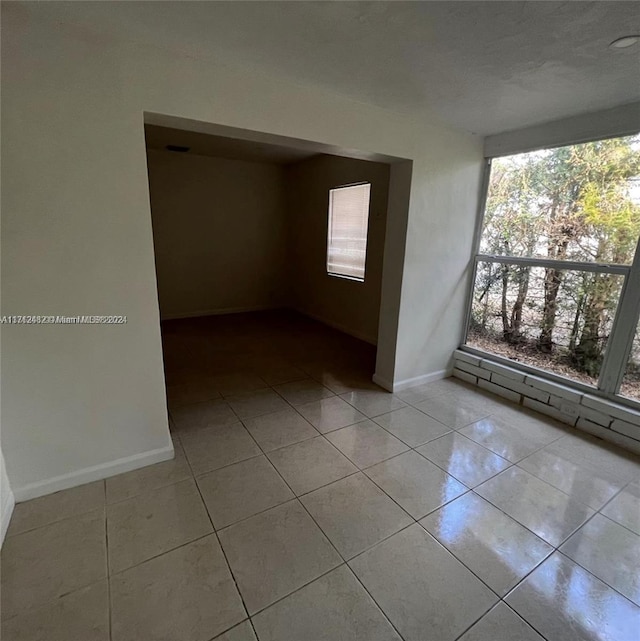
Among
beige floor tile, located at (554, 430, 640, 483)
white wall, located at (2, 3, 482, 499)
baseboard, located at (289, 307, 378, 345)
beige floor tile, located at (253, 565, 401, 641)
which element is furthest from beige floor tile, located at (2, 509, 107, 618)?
Answer: baseboard, located at (289, 307, 378, 345)

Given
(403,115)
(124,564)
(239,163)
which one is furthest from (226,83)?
(239,163)

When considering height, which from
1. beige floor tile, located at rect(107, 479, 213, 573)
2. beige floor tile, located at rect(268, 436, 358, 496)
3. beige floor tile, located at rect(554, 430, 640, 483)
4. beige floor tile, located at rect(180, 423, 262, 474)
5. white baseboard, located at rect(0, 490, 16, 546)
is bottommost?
beige floor tile, located at rect(107, 479, 213, 573)

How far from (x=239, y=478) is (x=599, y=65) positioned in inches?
112

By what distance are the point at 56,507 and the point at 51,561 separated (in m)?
0.35

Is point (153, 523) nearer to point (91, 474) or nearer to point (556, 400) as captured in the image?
point (91, 474)

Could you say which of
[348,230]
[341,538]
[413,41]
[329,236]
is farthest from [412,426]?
[329,236]

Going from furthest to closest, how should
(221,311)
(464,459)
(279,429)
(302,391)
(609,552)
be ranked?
(221,311), (302,391), (279,429), (464,459), (609,552)

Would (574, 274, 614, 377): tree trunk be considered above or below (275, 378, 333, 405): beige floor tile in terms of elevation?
above

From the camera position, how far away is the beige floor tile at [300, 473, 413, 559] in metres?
1.61

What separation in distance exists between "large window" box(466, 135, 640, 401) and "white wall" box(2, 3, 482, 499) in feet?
5.21

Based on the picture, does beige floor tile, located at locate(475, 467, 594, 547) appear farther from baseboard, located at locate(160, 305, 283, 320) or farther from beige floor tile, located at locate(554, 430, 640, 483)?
baseboard, located at locate(160, 305, 283, 320)

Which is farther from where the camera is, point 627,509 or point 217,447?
point 217,447

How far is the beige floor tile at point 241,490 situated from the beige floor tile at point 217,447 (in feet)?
0.23

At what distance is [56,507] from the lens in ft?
5.70
